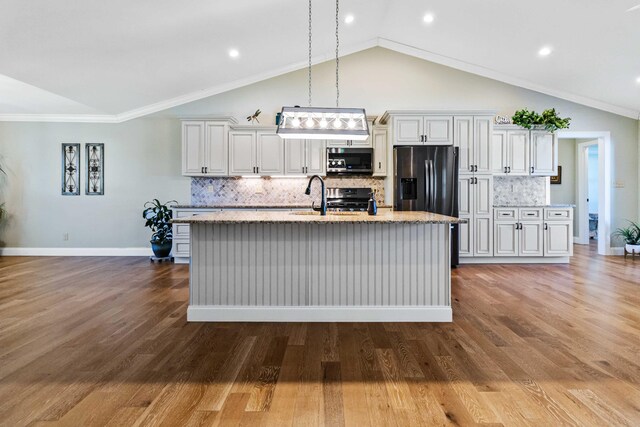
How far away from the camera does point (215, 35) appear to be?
4.59 metres

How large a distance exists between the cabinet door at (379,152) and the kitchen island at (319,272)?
301 centimetres

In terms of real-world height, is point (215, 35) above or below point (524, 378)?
above

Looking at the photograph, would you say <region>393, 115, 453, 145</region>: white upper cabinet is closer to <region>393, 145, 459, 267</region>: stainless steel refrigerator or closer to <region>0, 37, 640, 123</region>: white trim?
<region>393, 145, 459, 267</region>: stainless steel refrigerator

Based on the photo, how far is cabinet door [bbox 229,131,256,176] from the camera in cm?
578

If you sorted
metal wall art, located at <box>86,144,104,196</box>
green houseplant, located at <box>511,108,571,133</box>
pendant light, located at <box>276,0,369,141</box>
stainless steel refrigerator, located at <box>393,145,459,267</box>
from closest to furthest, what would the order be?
pendant light, located at <box>276,0,369,141</box> < stainless steel refrigerator, located at <box>393,145,459,267</box> < green houseplant, located at <box>511,108,571,133</box> < metal wall art, located at <box>86,144,104,196</box>

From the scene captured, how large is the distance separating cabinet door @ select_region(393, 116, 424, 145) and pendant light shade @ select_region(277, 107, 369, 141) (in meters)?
2.29

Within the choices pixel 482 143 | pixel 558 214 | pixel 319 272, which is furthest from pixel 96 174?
pixel 558 214

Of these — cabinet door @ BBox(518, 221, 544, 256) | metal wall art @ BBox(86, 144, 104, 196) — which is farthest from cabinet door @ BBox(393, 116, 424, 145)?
metal wall art @ BBox(86, 144, 104, 196)

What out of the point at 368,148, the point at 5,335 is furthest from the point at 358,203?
the point at 5,335

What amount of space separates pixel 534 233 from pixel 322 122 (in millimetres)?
4190

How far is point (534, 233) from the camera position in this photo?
559 centimetres

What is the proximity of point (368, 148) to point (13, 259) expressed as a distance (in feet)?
19.7

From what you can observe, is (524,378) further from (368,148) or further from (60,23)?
(60,23)

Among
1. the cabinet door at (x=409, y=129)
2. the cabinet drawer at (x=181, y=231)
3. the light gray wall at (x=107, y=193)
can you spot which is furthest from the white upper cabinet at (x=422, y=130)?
the light gray wall at (x=107, y=193)
